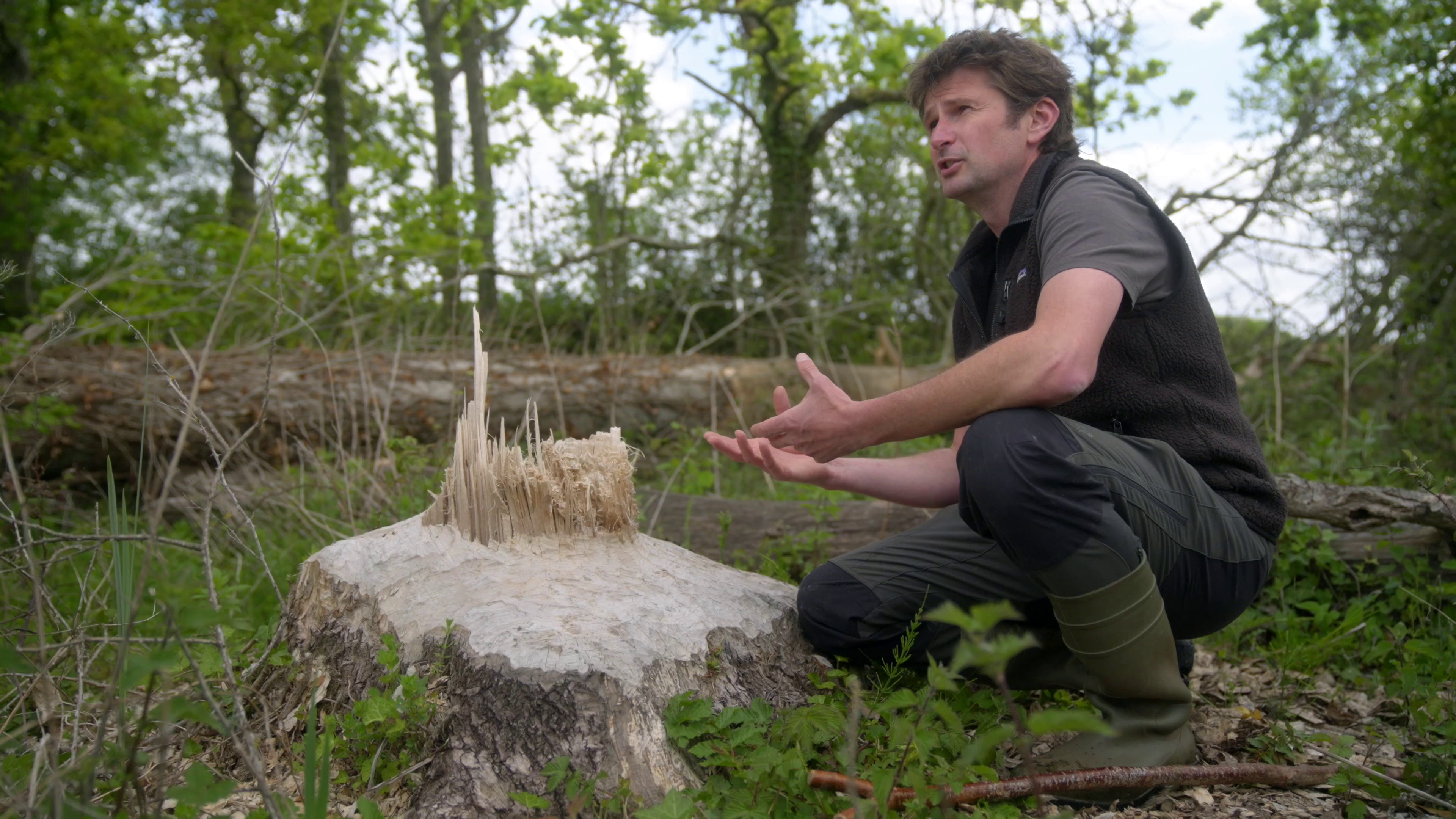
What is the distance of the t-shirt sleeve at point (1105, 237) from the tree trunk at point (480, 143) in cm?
624

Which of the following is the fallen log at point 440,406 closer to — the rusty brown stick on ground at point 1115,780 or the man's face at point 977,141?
the man's face at point 977,141

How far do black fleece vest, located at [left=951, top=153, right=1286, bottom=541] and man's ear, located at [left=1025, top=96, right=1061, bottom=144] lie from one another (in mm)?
246

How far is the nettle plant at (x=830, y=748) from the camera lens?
1.58 metres

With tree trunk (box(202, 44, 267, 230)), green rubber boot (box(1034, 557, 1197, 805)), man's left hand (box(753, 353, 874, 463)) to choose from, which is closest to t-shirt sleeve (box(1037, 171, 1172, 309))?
man's left hand (box(753, 353, 874, 463))

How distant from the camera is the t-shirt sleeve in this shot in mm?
1944

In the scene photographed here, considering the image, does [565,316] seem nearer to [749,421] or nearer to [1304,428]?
[749,421]

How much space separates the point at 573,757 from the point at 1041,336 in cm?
125

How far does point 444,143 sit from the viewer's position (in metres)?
9.16

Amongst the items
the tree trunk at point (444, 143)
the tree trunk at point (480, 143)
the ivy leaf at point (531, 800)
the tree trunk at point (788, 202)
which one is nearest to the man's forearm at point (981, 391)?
the ivy leaf at point (531, 800)

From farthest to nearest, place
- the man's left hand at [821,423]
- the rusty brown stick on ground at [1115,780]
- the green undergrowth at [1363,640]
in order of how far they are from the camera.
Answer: the green undergrowth at [1363,640] < the man's left hand at [821,423] < the rusty brown stick on ground at [1115,780]

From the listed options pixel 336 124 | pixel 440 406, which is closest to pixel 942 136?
pixel 440 406

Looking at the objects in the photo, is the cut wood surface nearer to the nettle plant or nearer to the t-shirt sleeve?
the t-shirt sleeve

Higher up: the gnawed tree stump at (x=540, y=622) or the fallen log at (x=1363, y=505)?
the fallen log at (x=1363, y=505)

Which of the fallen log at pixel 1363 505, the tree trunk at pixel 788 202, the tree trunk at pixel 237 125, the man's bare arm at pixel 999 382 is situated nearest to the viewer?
the man's bare arm at pixel 999 382
